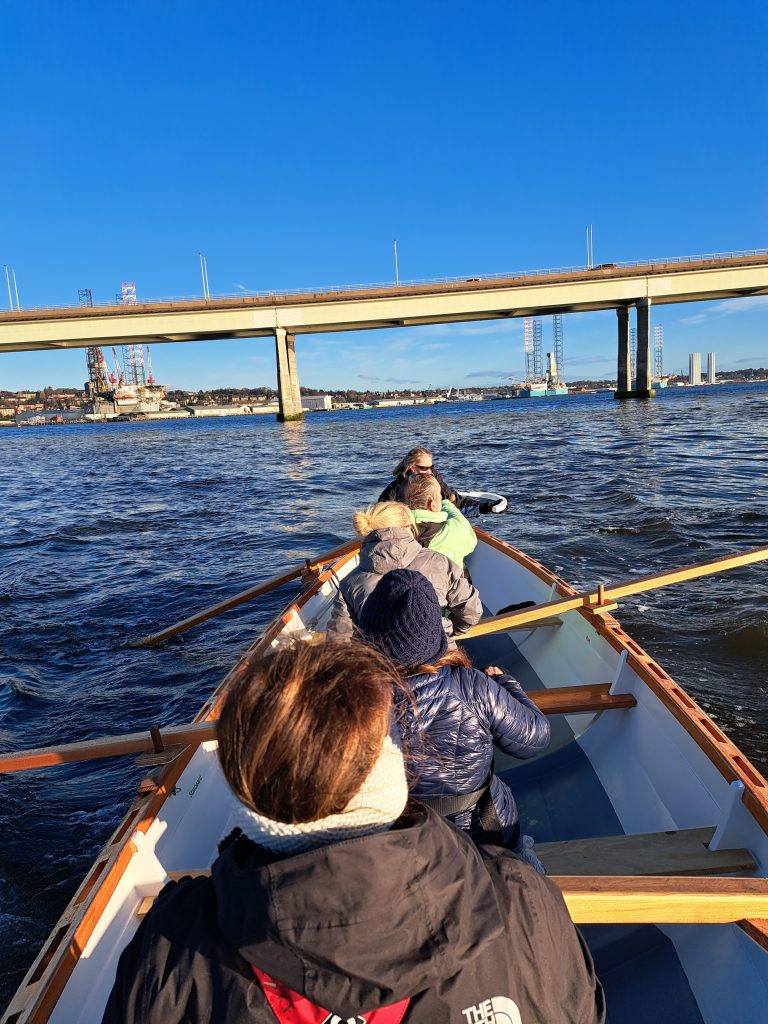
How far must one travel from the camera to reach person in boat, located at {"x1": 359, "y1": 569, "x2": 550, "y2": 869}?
217 cm

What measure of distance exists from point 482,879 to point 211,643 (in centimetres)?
730

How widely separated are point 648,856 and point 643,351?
62.6 meters

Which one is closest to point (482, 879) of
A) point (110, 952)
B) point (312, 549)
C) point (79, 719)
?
point (110, 952)

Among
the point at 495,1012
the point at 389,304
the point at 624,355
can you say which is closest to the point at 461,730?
the point at 495,1012

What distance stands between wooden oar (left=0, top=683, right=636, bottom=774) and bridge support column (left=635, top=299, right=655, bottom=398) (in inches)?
2311

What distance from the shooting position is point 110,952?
2.39 meters

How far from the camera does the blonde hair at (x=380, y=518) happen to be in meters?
4.01

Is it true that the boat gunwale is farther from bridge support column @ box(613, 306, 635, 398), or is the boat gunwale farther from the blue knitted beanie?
bridge support column @ box(613, 306, 635, 398)

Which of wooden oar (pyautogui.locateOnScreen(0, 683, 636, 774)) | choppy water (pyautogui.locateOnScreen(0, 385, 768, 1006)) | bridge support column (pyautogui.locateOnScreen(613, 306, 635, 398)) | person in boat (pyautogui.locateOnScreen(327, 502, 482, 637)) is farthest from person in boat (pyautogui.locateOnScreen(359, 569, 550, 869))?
bridge support column (pyautogui.locateOnScreen(613, 306, 635, 398))

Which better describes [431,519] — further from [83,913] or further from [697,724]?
[83,913]

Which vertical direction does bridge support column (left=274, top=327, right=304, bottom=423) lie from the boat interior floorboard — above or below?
above

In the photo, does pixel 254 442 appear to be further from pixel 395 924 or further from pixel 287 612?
pixel 395 924

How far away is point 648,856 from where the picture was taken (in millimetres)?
2723

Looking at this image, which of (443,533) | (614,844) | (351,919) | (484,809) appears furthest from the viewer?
(443,533)
